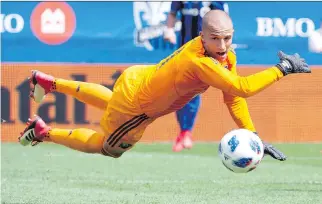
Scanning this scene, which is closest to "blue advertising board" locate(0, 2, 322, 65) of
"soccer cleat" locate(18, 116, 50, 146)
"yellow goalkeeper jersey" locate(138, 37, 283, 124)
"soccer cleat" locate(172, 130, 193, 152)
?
"soccer cleat" locate(172, 130, 193, 152)

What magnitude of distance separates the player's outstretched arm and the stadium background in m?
7.70

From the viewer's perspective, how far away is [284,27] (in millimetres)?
14539

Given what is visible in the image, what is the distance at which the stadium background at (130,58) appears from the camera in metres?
14.3

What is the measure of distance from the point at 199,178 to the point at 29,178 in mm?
1736

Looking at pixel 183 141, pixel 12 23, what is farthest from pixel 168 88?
pixel 12 23

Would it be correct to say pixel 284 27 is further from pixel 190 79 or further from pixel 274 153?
pixel 190 79

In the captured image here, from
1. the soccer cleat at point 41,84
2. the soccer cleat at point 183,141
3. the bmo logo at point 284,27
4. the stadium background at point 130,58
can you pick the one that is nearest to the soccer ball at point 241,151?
the soccer cleat at point 41,84

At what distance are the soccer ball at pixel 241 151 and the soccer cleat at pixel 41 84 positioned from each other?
1991 millimetres

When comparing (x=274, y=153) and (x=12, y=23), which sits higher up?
(x=274, y=153)

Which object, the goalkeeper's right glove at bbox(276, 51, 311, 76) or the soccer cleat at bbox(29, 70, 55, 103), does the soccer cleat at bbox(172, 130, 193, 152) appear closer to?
the soccer cleat at bbox(29, 70, 55, 103)

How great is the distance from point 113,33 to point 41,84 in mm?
6270

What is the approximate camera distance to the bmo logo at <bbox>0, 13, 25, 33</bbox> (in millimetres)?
14312

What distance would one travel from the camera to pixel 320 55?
14578 mm

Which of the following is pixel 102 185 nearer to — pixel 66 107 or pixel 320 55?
pixel 66 107
